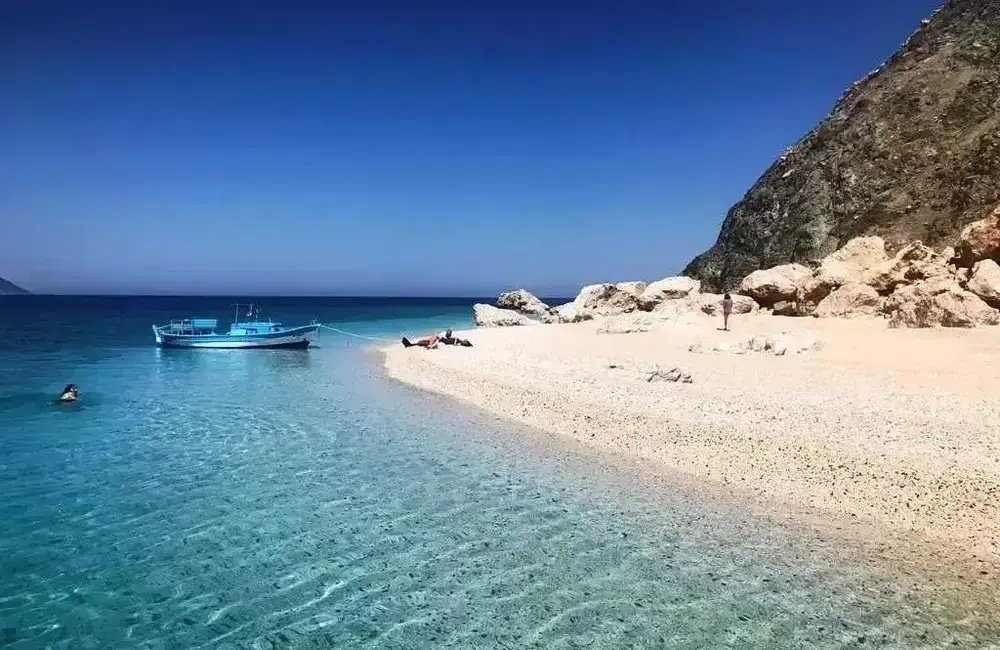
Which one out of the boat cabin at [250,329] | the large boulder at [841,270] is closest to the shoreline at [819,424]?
the large boulder at [841,270]

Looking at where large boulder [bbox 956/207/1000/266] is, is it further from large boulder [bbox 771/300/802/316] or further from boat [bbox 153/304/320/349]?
boat [bbox 153/304/320/349]

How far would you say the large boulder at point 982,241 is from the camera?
948 inches

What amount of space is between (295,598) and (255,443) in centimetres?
787

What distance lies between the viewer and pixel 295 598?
271 inches

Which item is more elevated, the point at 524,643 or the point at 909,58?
the point at 909,58

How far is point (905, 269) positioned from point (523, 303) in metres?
47.9

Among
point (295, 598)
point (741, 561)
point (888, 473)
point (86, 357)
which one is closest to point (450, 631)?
point (295, 598)

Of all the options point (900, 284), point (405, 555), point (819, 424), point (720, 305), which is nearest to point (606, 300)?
point (720, 305)

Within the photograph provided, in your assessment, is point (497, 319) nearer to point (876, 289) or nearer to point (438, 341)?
point (438, 341)

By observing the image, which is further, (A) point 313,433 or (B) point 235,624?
(A) point 313,433

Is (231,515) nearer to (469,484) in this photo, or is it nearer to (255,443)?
(469,484)

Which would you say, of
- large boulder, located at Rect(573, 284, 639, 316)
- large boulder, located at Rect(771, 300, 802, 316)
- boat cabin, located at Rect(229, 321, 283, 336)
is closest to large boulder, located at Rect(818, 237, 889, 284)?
large boulder, located at Rect(771, 300, 802, 316)

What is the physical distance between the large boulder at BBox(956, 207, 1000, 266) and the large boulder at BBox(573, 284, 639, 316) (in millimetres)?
21037

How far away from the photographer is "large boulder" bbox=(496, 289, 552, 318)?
71188 mm
